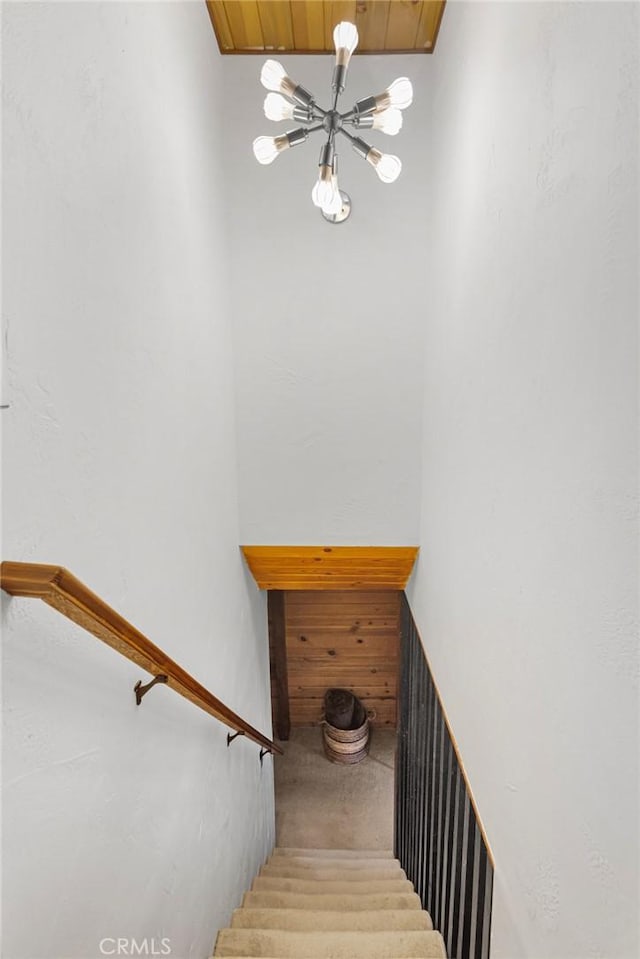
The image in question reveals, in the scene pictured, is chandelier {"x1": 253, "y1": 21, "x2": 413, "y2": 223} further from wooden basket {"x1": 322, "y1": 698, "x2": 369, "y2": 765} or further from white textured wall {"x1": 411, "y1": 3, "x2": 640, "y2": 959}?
wooden basket {"x1": 322, "y1": 698, "x2": 369, "y2": 765}

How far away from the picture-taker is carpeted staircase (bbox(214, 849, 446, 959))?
1.80 meters

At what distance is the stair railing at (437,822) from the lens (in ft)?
5.44

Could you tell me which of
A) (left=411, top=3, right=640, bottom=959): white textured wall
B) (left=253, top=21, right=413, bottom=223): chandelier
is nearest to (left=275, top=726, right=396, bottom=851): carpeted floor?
(left=411, top=3, right=640, bottom=959): white textured wall

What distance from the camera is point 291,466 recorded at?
285 centimetres

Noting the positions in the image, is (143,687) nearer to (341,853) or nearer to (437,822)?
(437,822)

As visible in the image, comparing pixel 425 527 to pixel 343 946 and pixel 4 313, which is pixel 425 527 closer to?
pixel 343 946

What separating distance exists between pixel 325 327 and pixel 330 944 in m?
2.49

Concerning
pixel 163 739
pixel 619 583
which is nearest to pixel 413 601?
pixel 163 739

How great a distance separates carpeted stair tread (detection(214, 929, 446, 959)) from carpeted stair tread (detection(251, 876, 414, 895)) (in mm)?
714

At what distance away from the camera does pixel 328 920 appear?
6.66ft

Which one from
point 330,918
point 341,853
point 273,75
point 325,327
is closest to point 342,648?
point 341,853

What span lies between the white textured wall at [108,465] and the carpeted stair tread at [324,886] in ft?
1.98

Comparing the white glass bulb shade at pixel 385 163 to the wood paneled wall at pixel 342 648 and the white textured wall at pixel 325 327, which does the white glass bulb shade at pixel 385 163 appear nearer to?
the white textured wall at pixel 325 327

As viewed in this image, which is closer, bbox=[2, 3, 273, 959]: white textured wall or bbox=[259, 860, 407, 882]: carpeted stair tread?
bbox=[2, 3, 273, 959]: white textured wall
